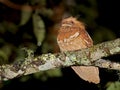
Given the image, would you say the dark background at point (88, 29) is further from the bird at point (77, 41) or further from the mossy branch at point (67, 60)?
the mossy branch at point (67, 60)

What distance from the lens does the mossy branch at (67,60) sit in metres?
2.43

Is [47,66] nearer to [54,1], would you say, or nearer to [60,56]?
[60,56]

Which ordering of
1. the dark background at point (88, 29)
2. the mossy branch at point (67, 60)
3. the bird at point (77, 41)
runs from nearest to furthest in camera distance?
the mossy branch at point (67, 60) → the bird at point (77, 41) → the dark background at point (88, 29)

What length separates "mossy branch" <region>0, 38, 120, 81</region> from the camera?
7.98 ft

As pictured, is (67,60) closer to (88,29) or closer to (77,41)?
(77,41)

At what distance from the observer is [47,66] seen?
2512 millimetres

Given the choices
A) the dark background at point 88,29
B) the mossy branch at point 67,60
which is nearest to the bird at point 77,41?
the mossy branch at point 67,60

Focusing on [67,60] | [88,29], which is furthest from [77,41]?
[88,29]

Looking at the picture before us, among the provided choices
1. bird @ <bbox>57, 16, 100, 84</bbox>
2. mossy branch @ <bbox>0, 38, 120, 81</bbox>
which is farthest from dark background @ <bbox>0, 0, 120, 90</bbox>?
mossy branch @ <bbox>0, 38, 120, 81</bbox>

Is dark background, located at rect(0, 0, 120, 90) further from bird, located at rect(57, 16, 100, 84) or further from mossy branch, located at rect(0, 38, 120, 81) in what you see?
mossy branch, located at rect(0, 38, 120, 81)

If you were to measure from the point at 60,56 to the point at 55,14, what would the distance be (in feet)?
6.80

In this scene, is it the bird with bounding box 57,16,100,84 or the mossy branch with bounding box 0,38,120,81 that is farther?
the bird with bounding box 57,16,100,84

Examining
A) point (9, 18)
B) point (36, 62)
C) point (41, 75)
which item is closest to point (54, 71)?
point (41, 75)

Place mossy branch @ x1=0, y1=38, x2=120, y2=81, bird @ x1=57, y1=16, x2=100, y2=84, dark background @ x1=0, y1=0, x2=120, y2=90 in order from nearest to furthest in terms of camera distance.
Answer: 1. mossy branch @ x1=0, y1=38, x2=120, y2=81
2. bird @ x1=57, y1=16, x2=100, y2=84
3. dark background @ x1=0, y1=0, x2=120, y2=90
